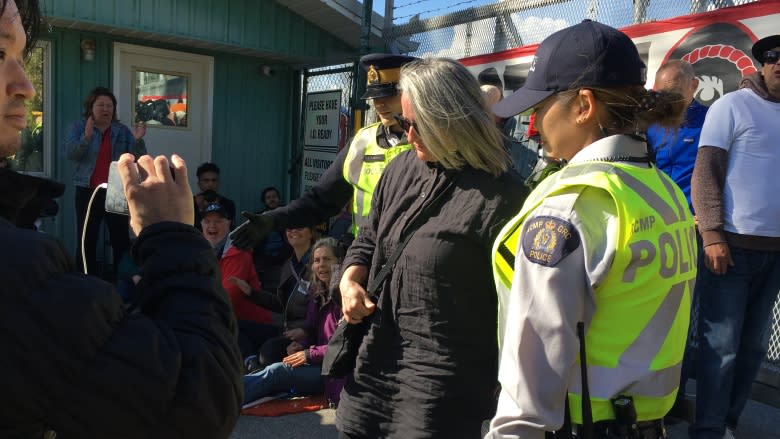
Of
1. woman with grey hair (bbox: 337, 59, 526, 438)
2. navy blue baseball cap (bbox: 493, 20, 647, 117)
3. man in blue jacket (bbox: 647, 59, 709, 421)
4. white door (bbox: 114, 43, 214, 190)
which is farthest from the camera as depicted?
white door (bbox: 114, 43, 214, 190)

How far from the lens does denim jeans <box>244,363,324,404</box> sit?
4.31 m

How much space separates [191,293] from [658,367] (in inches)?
38.7

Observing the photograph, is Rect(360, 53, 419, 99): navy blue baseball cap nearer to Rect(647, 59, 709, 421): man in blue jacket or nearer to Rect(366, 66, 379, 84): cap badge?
Rect(366, 66, 379, 84): cap badge

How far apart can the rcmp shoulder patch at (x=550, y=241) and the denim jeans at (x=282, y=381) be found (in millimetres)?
3342

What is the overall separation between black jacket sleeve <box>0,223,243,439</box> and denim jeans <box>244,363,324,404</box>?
11.4ft

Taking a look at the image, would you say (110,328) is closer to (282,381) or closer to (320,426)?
(320,426)

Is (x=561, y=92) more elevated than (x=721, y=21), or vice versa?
(x=721, y=21)

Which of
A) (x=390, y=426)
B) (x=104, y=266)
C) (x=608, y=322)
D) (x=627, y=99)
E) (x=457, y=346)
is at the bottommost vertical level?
(x=104, y=266)

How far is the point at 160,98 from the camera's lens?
8000mm

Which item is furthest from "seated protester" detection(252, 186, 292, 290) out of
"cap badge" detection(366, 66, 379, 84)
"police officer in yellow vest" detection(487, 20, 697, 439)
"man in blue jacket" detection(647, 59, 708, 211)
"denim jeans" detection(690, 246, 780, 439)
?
"police officer in yellow vest" detection(487, 20, 697, 439)

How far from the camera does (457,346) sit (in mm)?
1991

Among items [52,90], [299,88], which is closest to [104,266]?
[52,90]

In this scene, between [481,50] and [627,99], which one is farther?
[481,50]

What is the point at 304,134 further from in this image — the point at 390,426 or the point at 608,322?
the point at 608,322
